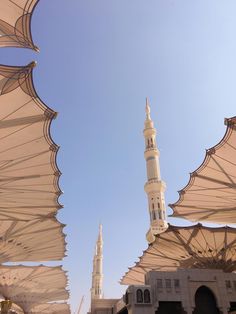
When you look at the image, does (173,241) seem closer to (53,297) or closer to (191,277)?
(191,277)

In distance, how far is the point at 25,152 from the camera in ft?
64.2

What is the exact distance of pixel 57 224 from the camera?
1141 inches

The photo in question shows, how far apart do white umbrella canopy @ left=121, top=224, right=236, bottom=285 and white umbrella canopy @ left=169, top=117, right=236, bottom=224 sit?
129 cm

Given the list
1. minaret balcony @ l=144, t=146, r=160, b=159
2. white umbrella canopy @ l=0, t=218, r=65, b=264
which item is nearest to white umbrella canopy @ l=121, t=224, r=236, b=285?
white umbrella canopy @ l=0, t=218, r=65, b=264

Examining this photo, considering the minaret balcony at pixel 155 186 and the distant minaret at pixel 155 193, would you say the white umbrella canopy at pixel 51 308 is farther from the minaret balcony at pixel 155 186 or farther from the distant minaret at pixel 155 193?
the minaret balcony at pixel 155 186

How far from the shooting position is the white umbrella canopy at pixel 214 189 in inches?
830

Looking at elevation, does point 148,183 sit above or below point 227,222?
above

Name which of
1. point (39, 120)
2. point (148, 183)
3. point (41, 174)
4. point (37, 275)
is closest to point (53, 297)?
point (37, 275)

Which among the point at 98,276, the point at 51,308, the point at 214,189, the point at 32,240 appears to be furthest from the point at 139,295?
the point at 98,276

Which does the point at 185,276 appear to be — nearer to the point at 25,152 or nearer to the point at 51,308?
the point at 25,152

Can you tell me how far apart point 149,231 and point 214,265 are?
15348mm

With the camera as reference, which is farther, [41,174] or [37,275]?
[37,275]

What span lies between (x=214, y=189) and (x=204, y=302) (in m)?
→ 9.30

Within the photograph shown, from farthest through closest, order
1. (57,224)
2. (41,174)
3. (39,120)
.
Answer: (57,224) < (41,174) < (39,120)
